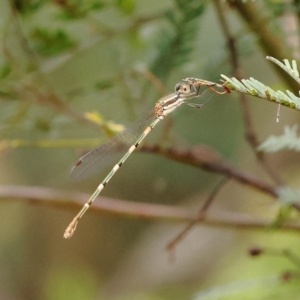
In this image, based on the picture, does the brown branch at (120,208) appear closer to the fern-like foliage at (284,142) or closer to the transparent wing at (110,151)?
the transparent wing at (110,151)

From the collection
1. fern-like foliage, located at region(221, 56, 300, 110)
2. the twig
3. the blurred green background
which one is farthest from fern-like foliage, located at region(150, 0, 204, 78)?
fern-like foliage, located at region(221, 56, 300, 110)

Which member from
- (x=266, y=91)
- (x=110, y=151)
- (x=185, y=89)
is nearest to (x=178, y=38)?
(x=185, y=89)

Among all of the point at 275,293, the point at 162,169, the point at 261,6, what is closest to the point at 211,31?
the point at 261,6

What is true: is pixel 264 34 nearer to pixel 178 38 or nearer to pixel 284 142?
pixel 178 38

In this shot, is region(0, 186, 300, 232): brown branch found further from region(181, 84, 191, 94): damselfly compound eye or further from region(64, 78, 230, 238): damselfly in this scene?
region(181, 84, 191, 94): damselfly compound eye

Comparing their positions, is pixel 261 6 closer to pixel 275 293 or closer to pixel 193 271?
pixel 275 293

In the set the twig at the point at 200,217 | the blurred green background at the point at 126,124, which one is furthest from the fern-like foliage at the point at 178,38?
the twig at the point at 200,217


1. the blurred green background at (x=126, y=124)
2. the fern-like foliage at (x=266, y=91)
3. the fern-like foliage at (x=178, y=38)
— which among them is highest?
the fern-like foliage at (x=266, y=91)
